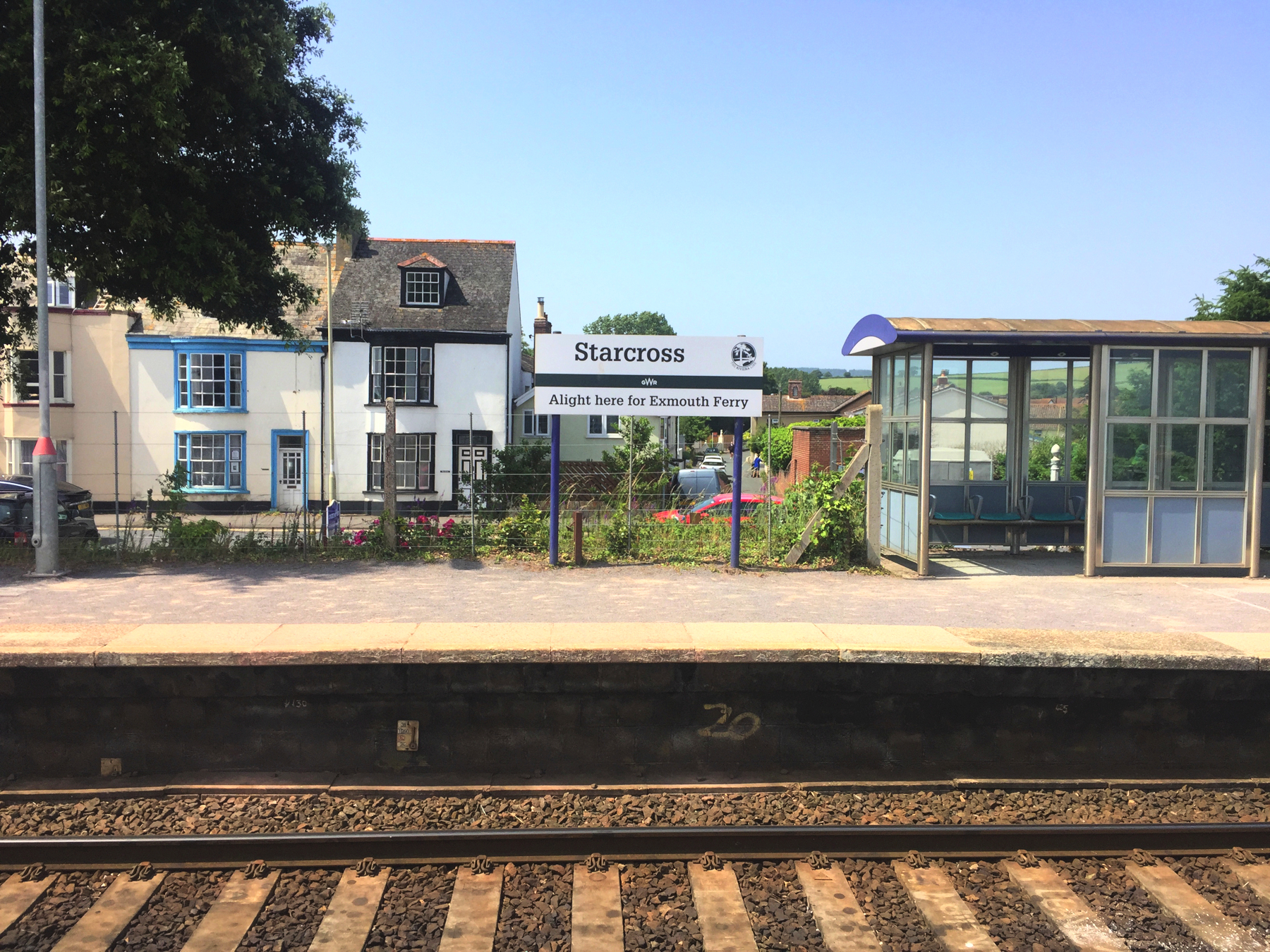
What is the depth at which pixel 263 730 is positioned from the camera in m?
6.57

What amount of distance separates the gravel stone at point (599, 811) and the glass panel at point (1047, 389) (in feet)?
27.9

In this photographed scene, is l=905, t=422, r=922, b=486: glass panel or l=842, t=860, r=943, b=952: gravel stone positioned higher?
l=905, t=422, r=922, b=486: glass panel

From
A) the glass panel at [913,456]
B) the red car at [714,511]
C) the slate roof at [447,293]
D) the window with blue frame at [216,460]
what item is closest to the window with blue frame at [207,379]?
the window with blue frame at [216,460]

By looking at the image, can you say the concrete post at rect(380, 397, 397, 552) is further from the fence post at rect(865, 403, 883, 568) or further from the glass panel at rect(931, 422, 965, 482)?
the glass panel at rect(931, 422, 965, 482)

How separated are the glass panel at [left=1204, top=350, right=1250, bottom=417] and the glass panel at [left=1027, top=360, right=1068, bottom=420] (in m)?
2.48

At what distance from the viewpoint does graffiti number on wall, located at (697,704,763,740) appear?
669 cm

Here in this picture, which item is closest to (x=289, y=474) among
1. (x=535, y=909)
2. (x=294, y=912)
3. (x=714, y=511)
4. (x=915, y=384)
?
(x=714, y=511)

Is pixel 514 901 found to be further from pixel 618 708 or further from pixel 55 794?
pixel 55 794

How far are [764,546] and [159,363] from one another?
23.2 metres

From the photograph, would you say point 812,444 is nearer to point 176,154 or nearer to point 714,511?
point 714,511

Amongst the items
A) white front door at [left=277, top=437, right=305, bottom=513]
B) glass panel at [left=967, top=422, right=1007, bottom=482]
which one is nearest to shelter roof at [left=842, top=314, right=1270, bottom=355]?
glass panel at [left=967, top=422, right=1007, bottom=482]

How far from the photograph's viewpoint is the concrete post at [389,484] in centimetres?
1291

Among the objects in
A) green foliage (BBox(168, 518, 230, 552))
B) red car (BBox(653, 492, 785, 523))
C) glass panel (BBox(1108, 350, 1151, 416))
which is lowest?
green foliage (BBox(168, 518, 230, 552))

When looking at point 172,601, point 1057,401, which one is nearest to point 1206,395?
point 1057,401
